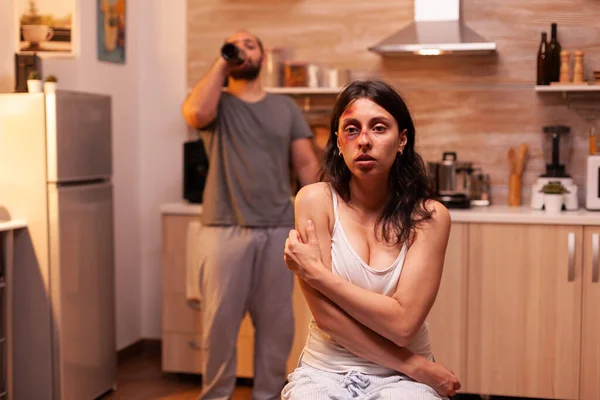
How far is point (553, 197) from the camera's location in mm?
3824

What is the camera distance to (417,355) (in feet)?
5.98

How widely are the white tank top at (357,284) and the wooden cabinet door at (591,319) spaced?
2007mm

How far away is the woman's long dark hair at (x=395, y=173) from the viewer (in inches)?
74.4

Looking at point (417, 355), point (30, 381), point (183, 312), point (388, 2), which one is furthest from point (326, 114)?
point (417, 355)

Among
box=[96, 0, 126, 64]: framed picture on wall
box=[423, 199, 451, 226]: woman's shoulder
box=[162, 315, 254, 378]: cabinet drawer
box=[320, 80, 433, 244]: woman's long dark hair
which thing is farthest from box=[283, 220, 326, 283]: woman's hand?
box=[96, 0, 126, 64]: framed picture on wall

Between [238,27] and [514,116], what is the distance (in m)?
1.50

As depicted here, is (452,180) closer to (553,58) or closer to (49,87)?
(553,58)

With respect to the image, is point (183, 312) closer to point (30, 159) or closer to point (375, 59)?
point (30, 159)

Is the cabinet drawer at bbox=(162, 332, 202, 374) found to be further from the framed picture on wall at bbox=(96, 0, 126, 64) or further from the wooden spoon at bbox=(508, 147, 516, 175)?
the wooden spoon at bbox=(508, 147, 516, 175)

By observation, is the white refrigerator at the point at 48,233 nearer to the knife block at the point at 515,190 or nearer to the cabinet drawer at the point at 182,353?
the cabinet drawer at the point at 182,353

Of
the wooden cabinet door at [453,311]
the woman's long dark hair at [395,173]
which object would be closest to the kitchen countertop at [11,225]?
the woman's long dark hair at [395,173]

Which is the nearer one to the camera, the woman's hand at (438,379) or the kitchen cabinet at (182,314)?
the woman's hand at (438,379)

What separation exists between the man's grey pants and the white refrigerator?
1.76 feet

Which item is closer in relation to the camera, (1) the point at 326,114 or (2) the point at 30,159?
(2) the point at 30,159
